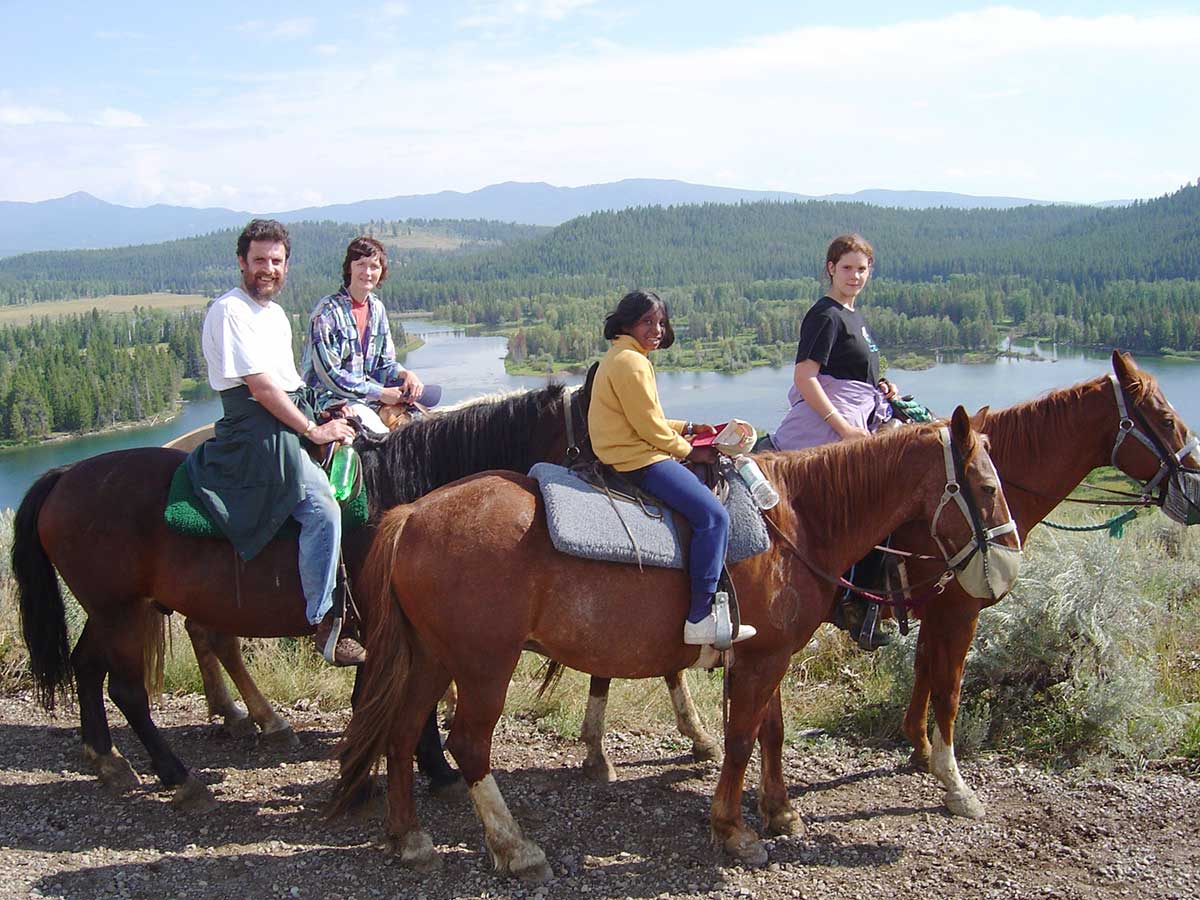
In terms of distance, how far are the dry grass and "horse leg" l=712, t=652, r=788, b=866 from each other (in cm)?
14870

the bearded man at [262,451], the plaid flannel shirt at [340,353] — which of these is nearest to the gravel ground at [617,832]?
the bearded man at [262,451]

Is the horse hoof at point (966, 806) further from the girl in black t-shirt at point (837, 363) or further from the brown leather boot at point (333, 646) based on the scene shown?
the brown leather boot at point (333, 646)

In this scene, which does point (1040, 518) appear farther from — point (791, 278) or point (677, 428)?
point (791, 278)

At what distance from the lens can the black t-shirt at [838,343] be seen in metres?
5.28

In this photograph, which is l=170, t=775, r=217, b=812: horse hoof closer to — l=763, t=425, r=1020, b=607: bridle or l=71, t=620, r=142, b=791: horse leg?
l=71, t=620, r=142, b=791: horse leg

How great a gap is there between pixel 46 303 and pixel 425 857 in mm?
200245

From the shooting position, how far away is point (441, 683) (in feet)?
13.9

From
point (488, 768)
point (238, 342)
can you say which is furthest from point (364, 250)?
point (488, 768)

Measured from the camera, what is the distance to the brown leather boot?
4.61 metres

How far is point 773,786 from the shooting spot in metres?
4.57

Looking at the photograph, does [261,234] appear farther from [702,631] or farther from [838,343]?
[838,343]

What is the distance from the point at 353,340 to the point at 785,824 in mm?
3698

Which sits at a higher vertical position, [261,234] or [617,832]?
[261,234]

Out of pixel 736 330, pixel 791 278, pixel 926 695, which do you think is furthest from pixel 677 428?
pixel 791 278
